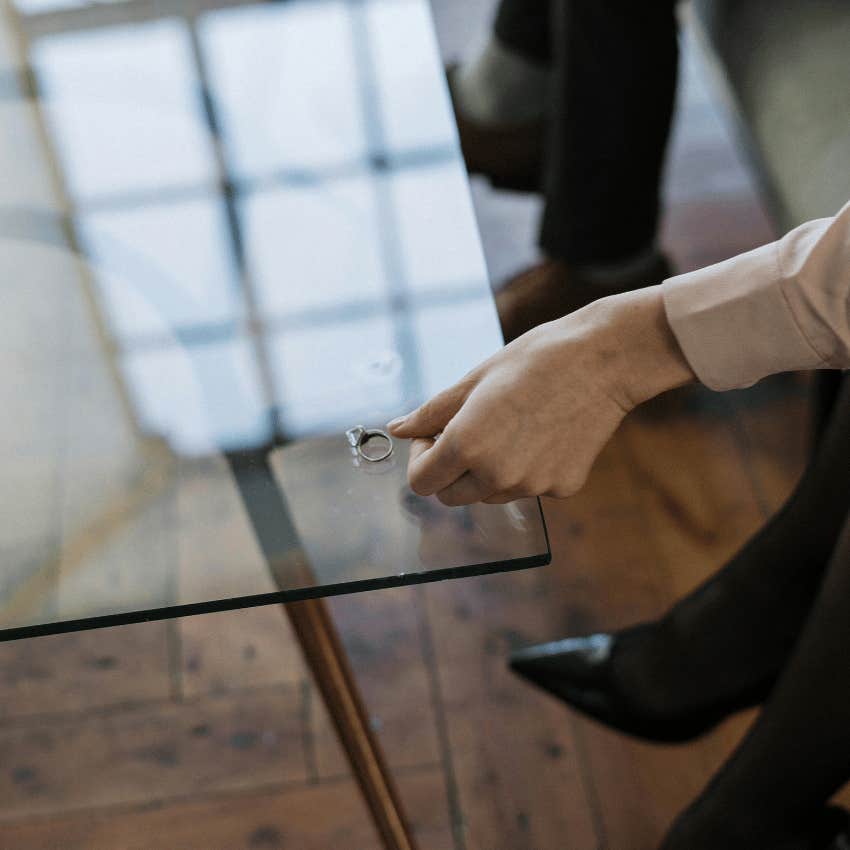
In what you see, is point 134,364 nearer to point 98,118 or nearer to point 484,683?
point 98,118

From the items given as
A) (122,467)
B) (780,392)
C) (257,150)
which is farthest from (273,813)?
(780,392)

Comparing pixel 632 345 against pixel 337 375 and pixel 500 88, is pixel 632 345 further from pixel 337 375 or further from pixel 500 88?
pixel 500 88

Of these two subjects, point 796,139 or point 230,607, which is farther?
point 796,139

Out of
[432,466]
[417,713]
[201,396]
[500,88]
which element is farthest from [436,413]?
[500,88]

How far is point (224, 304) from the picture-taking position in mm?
694

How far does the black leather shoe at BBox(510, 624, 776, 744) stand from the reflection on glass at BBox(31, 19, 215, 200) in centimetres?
49

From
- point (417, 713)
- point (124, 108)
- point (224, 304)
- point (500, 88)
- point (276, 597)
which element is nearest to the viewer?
point (276, 597)

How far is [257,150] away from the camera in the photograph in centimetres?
77

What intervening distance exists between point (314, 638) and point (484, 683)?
31 centimetres

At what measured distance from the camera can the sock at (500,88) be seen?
3.70ft

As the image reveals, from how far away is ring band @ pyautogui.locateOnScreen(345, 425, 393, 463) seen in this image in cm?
60

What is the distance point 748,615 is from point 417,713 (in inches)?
12.6

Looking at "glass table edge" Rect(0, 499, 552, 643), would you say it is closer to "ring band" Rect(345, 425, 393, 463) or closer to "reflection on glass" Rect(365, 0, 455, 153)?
"ring band" Rect(345, 425, 393, 463)

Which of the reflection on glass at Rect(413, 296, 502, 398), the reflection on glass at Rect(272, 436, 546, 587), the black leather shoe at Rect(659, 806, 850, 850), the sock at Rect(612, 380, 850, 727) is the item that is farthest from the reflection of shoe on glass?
the black leather shoe at Rect(659, 806, 850, 850)
